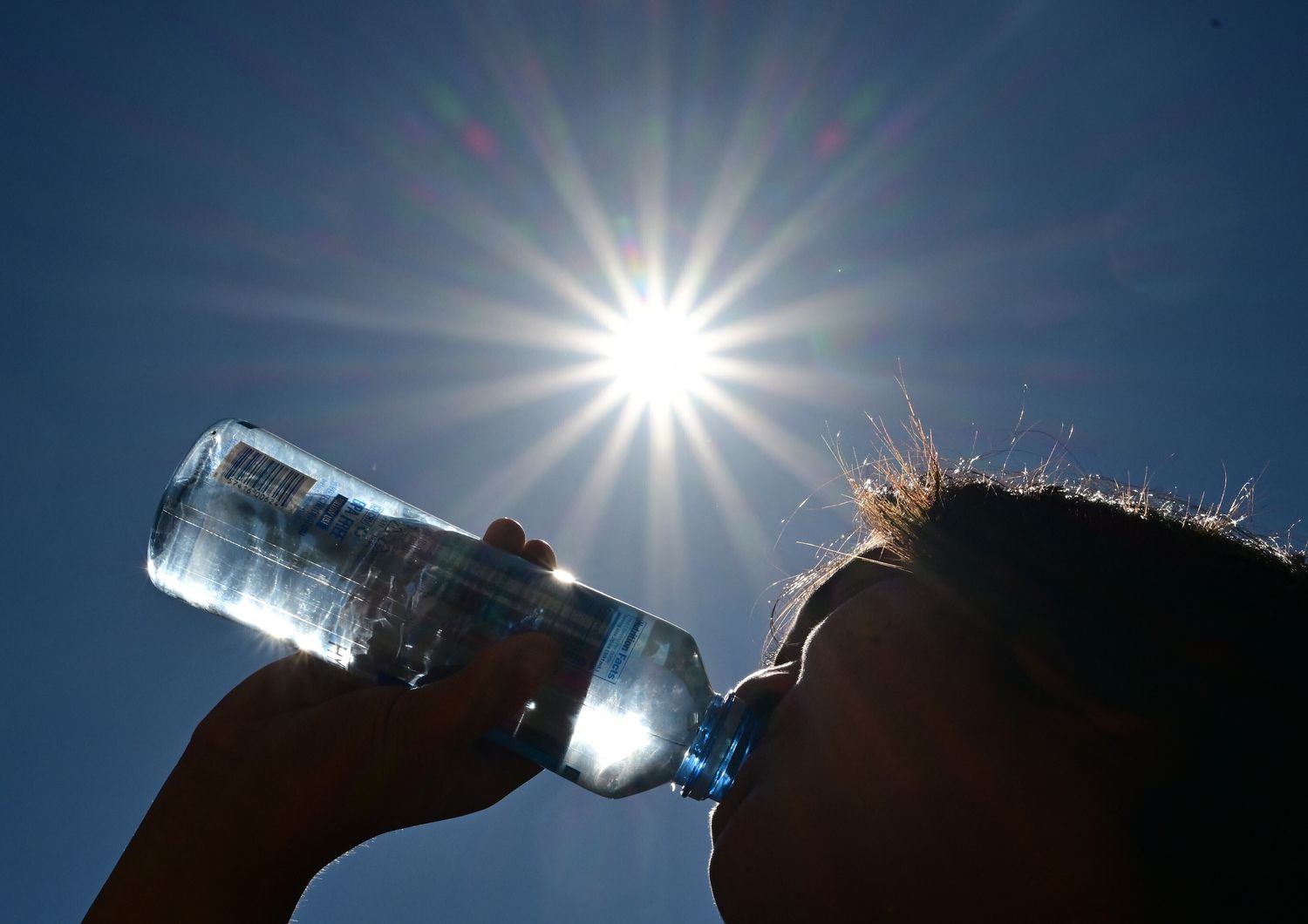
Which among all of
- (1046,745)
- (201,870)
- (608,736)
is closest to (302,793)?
(201,870)

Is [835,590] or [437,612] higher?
[835,590]

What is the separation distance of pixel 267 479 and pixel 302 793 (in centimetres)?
86

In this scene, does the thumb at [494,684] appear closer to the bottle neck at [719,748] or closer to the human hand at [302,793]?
the human hand at [302,793]

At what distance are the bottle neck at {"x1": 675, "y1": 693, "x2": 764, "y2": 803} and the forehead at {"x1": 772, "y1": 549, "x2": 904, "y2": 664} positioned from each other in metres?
0.26

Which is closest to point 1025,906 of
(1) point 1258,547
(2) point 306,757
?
(1) point 1258,547

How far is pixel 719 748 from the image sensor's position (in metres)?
1.76

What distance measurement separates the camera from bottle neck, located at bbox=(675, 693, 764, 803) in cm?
169

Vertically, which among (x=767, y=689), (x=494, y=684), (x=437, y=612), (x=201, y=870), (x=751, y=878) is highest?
(x=767, y=689)

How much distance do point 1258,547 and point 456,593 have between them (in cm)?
197

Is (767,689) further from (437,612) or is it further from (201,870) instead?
(201,870)

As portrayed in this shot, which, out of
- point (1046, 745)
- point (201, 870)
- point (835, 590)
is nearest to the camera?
point (1046, 745)

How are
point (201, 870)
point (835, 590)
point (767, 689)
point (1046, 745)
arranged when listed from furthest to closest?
point (835, 590) → point (767, 689) → point (201, 870) → point (1046, 745)

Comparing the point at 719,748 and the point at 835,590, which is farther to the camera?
the point at 835,590

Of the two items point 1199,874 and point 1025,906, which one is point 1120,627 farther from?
point 1025,906
